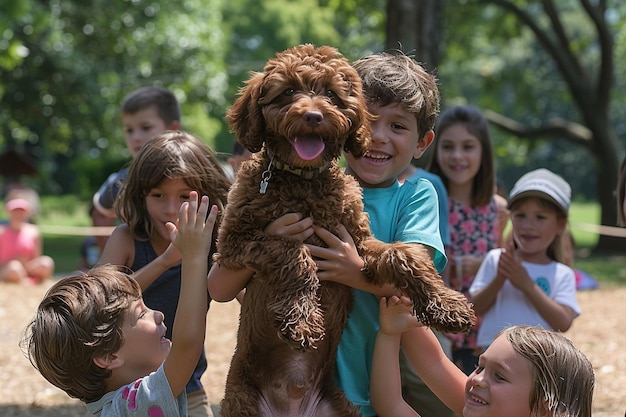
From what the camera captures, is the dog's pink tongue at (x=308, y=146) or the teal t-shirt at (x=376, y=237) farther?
the teal t-shirt at (x=376, y=237)

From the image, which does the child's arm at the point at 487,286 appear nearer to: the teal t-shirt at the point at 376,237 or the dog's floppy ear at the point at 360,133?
the teal t-shirt at the point at 376,237

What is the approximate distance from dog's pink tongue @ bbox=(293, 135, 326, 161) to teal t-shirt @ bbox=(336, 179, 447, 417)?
0.52 m

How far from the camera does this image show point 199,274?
118 inches

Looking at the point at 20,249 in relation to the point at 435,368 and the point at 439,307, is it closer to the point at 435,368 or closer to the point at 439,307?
the point at 435,368

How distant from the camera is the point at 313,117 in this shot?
269 cm

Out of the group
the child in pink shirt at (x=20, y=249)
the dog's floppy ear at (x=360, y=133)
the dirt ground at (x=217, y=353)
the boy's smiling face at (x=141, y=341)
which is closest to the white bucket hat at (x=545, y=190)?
the dirt ground at (x=217, y=353)

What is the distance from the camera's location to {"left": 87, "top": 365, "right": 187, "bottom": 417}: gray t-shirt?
294 cm

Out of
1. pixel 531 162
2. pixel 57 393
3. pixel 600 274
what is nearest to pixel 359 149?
pixel 57 393

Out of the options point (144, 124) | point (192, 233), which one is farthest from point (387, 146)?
point (144, 124)

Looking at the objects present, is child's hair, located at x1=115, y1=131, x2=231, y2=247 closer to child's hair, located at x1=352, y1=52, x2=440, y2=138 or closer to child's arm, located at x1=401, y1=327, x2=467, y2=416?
child's hair, located at x1=352, y1=52, x2=440, y2=138

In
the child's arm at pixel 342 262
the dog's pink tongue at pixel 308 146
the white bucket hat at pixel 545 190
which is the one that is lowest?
the child's arm at pixel 342 262

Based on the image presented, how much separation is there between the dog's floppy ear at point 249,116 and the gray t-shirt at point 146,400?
33.4 inches

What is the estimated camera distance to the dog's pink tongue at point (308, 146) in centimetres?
277

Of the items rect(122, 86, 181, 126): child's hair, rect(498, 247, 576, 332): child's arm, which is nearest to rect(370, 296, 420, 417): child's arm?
rect(498, 247, 576, 332): child's arm
